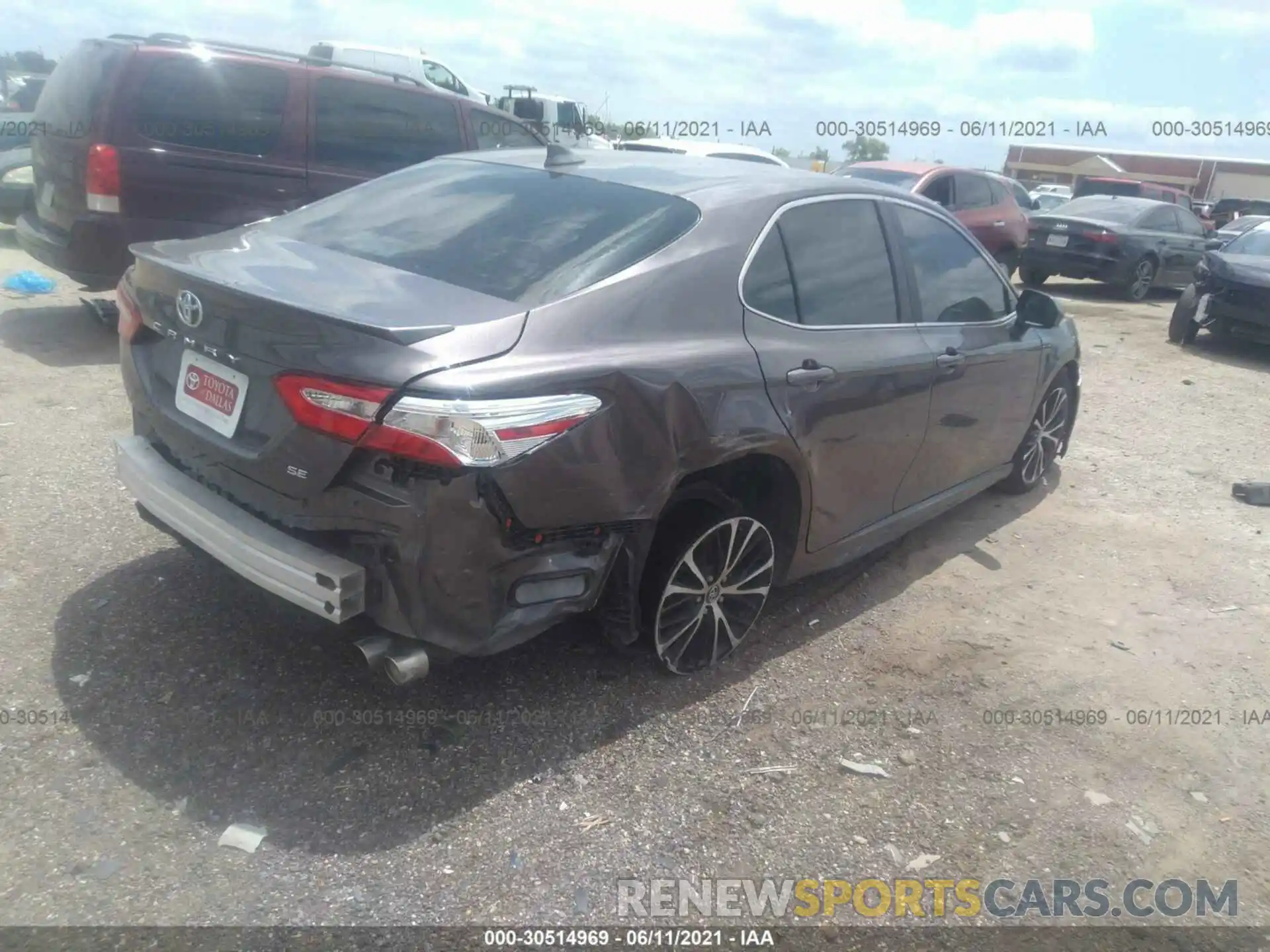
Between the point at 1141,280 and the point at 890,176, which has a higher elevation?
the point at 890,176

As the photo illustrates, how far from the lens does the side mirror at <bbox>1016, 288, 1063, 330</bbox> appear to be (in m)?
5.02

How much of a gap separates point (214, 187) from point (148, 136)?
50cm

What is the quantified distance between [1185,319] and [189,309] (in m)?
10.9

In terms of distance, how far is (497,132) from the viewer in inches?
353

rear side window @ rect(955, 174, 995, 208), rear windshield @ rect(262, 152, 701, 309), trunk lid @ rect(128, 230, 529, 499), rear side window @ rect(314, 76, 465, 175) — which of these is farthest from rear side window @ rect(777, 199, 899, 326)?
rear side window @ rect(955, 174, 995, 208)

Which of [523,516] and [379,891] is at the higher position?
[523,516]

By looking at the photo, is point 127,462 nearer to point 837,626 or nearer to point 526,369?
point 526,369

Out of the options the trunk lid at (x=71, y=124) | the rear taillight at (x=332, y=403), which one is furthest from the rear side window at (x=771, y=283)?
the trunk lid at (x=71, y=124)

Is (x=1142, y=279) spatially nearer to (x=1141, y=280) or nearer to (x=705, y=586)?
(x=1141, y=280)

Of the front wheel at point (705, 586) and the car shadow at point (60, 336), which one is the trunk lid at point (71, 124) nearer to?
the car shadow at point (60, 336)

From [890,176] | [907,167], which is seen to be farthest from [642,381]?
[907,167]

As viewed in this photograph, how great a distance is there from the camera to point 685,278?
3.16 meters

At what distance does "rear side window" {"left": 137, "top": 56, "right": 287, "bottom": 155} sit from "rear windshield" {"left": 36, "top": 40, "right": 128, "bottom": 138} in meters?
0.26

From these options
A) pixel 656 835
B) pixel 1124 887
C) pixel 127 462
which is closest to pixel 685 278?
pixel 656 835
